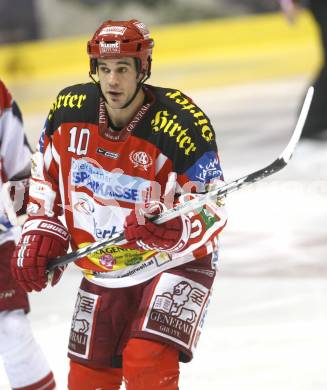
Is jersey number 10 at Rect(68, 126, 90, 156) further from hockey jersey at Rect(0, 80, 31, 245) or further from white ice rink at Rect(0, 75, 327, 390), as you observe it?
white ice rink at Rect(0, 75, 327, 390)

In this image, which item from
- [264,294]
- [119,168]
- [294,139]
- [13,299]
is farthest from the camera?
[264,294]

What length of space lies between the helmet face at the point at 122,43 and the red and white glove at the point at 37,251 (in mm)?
399

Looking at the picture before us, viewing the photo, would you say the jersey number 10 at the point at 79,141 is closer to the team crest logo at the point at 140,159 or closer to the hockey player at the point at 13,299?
the team crest logo at the point at 140,159

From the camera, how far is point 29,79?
304 inches

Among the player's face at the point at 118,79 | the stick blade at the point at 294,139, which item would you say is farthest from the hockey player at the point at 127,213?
the stick blade at the point at 294,139

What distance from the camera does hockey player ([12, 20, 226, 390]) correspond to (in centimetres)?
259

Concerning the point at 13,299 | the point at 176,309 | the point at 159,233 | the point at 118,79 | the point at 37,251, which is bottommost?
the point at 13,299

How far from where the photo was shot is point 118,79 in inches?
101

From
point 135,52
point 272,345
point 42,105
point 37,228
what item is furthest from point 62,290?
point 42,105

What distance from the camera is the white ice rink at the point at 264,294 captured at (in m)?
3.42

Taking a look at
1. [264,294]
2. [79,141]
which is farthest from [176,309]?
[264,294]

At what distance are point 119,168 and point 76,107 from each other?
0.20 m

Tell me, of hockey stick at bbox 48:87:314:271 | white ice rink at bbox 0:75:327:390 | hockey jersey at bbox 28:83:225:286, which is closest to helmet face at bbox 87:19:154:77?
hockey jersey at bbox 28:83:225:286

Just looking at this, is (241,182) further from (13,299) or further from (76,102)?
(13,299)
